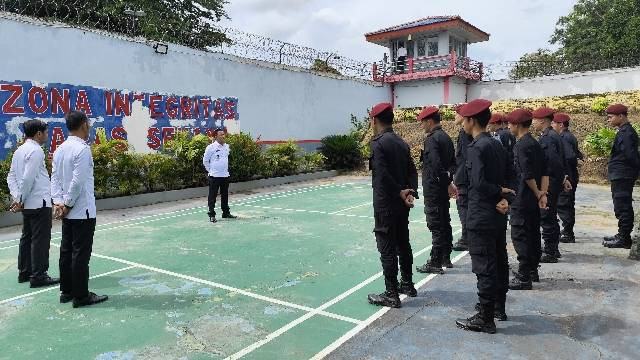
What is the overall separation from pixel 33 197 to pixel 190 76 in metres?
9.29

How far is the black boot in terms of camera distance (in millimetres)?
3867

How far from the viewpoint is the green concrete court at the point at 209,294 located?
3727mm

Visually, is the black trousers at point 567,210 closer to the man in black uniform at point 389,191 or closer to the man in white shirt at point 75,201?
the man in black uniform at point 389,191

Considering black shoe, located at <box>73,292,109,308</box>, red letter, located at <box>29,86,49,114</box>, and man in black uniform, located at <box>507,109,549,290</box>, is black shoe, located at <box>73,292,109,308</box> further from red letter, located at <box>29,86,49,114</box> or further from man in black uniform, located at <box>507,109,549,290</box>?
red letter, located at <box>29,86,49,114</box>

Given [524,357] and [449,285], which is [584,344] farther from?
[449,285]

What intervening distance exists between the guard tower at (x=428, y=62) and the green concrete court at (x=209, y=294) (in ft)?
55.1

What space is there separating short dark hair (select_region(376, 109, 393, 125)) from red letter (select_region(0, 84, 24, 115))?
8799 mm

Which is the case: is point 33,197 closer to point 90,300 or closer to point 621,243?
point 90,300

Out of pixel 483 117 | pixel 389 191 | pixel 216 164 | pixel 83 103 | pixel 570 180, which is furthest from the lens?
pixel 83 103

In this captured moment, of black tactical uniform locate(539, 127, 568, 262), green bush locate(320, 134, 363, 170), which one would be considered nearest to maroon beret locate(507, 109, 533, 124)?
black tactical uniform locate(539, 127, 568, 262)

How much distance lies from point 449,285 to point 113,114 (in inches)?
382

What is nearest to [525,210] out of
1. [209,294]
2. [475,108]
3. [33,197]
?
[475,108]

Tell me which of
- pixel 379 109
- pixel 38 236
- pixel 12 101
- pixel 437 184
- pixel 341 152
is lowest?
pixel 38 236

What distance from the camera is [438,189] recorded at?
5.71 m
